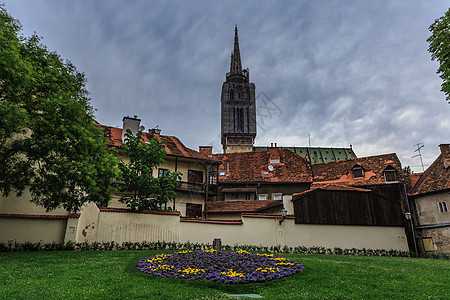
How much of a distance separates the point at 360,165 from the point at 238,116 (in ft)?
165

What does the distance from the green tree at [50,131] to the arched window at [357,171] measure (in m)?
26.2

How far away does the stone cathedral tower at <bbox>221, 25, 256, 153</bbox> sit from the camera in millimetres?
76438

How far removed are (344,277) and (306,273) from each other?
4.25 ft

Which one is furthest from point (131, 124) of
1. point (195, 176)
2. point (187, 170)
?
point (195, 176)

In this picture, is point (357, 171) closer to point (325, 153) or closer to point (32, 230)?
point (32, 230)

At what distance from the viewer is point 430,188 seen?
26.7m

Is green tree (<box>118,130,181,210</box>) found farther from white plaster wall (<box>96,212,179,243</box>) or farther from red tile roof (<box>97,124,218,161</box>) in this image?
red tile roof (<box>97,124,218,161</box>)

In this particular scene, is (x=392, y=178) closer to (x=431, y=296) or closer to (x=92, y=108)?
(x=431, y=296)

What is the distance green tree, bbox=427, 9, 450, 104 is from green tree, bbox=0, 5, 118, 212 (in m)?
18.1

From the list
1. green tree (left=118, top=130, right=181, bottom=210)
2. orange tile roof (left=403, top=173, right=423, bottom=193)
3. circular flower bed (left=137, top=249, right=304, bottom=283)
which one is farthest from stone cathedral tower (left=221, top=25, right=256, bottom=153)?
circular flower bed (left=137, top=249, right=304, bottom=283)

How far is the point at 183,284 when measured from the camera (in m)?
8.54

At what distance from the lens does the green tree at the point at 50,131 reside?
40.8ft

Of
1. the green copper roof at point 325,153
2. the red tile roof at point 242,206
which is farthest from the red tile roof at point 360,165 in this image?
the green copper roof at point 325,153

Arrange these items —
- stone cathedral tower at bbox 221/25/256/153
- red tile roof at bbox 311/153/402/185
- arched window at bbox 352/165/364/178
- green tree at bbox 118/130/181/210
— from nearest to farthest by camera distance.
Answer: green tree at bbox 118/130/181/210 < red tile roof at bbox 311/153/402/185 < arched window at bbox 352/165/364/178 < stone cathedral tower at bbox 221/25/256/153
